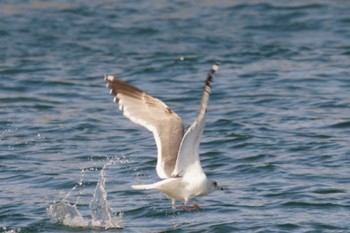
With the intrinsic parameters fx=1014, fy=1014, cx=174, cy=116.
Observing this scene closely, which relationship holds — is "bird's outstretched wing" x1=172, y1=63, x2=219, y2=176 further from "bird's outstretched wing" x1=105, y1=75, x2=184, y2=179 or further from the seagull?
"bird's outstretched wing" x1=105, y1=75, x2=184, y2=179

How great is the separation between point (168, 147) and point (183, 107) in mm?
5374

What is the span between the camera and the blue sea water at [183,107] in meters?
9.14

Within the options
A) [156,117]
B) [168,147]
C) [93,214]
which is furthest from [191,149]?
[93,214]

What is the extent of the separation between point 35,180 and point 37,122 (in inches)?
108

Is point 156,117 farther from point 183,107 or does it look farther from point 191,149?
point 183,107

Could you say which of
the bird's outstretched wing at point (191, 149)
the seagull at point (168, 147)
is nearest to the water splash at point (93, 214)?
the seagull at point (168, 147)

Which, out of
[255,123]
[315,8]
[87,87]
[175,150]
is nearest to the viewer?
[175,150]

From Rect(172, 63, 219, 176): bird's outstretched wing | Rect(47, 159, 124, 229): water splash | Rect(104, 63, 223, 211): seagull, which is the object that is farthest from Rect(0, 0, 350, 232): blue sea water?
Rect(172, 63, 219, 176): bird's outstretched wing

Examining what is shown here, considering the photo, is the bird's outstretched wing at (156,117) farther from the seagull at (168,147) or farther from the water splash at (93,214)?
the water splash at (93,214)

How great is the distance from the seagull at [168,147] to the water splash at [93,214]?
32.2 inches

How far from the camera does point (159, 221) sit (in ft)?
28.8

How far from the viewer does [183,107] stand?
13.5 metres

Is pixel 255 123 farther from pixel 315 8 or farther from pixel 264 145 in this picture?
pixel 315 8

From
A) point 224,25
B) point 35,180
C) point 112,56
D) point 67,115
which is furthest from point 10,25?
point 35,180
